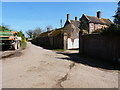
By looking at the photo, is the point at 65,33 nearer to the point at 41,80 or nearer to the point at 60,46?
the point at 60,46

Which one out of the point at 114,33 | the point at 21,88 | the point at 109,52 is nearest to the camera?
the point at 21,88

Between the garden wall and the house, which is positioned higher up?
the house

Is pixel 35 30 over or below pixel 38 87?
over

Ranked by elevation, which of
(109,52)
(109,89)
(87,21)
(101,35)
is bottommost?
(109,89)

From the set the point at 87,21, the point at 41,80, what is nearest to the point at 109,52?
the point at 41,80

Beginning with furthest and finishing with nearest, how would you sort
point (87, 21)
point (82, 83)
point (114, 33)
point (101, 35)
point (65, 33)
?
point (87, 21)
point (65, 33)
point (101, 35)
point (114, 33)
point (82, 83)

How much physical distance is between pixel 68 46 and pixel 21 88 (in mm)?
17159

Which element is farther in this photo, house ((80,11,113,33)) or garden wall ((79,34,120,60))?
house ((80,11,113,33))

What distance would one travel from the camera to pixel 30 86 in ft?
13.0

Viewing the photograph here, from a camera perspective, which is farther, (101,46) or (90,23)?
(90,23)

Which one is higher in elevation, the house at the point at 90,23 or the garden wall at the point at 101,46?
the house at the point at 90,23

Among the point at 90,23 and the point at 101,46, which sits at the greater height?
the point at 90,23

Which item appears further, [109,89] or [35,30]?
[35,30]

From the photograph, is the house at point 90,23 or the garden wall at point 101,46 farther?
the house at point 90,23
